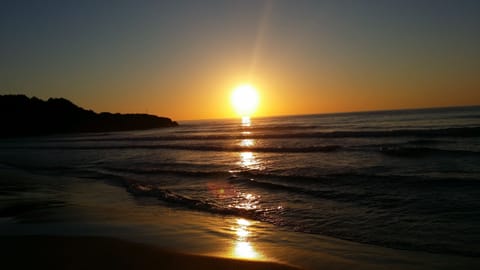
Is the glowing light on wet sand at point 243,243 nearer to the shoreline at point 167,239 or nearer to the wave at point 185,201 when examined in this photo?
the shoreline at point 167,239

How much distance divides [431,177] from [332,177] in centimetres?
357

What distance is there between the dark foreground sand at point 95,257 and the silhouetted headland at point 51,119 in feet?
284

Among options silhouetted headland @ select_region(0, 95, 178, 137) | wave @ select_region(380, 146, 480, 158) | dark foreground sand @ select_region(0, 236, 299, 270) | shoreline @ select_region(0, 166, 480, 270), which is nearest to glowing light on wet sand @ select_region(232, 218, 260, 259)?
shoreline @ select_region(0, 166, 480, 270)

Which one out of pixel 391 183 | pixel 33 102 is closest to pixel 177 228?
pixel 391 183

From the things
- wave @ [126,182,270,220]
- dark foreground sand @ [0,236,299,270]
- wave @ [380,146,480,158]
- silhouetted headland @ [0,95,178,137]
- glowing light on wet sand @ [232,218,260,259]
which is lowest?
wave @ [126,182,270,220]

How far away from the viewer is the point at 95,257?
6.27m

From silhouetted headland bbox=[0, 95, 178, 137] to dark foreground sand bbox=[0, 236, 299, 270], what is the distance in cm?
8644

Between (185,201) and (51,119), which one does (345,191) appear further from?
(51,119)

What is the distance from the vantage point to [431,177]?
1395 cm

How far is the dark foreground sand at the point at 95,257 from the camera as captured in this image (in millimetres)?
5902

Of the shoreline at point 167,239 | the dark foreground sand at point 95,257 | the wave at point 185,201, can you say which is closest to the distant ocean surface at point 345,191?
the wave at point 185,201

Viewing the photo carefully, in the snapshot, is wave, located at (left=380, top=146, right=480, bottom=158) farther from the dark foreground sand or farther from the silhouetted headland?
the silhouetted headland

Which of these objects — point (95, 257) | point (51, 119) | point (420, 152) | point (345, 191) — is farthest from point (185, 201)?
point (51, 119)

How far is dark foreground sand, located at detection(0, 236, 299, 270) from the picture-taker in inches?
232
